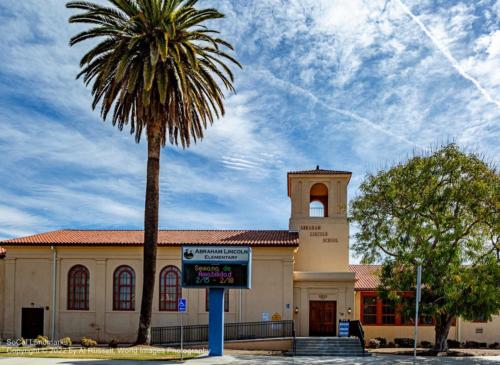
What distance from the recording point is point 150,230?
2798cm

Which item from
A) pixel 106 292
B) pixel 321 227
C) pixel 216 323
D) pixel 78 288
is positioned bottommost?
pixel 216 323

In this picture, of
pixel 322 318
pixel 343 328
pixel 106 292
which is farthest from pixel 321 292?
pixel 106 292

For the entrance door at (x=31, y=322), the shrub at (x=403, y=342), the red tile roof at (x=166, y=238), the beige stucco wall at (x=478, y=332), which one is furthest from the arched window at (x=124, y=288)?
the beige stucco wall at (x=478, y=332)

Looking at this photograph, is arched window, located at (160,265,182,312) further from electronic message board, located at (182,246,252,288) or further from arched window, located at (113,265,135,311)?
electronic message board, located at (182,246,252,288)

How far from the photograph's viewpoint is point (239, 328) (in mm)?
30578

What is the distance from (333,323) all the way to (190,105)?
15.3 metres

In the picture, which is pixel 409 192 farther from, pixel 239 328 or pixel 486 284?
pixel 239 328

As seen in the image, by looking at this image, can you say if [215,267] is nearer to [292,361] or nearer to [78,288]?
[292,361]

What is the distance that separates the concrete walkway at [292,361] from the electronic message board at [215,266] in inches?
129

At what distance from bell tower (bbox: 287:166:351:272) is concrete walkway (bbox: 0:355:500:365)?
8846 millimetres

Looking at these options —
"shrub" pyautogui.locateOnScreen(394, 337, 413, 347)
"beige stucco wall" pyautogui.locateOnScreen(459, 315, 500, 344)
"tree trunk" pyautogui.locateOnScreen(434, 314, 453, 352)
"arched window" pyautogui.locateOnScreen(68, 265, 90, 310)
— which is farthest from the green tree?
"arched window" pyautogui.locateOnScreen(68, 265, 90, 310)

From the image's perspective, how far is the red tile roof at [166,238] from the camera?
32.5 m

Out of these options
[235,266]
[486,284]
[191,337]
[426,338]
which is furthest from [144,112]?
[426,338]

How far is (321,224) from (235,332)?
913cm
